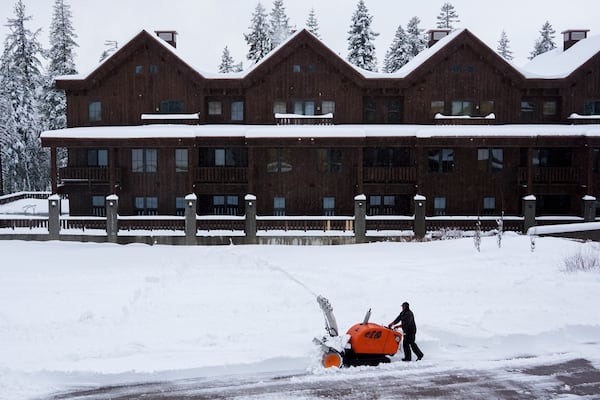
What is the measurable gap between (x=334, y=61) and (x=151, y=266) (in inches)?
650

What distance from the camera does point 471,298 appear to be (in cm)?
1747

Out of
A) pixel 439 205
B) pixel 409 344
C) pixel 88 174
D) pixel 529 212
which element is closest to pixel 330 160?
Result: pixel 439 205

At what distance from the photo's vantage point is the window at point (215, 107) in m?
33.7

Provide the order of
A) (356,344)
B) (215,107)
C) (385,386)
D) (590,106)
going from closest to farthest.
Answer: (385,386) → (356,344) → (215,107) → (590,106)

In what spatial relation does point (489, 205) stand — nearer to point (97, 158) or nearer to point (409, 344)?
point (409, 344)

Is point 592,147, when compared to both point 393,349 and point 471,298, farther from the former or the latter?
point 393,349

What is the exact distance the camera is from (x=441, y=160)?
1326 inches

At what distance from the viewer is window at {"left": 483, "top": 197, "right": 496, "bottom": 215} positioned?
110 ft

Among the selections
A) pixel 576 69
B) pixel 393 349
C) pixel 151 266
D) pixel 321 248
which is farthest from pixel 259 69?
pixel 393 349

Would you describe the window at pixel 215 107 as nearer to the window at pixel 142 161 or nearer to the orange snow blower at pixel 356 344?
the window at pixel 142 161

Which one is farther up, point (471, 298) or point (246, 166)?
point (246, 166)

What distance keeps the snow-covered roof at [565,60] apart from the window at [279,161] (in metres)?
14.3

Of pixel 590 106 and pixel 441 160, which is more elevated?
pixel 590 106

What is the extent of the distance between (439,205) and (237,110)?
1284cm
